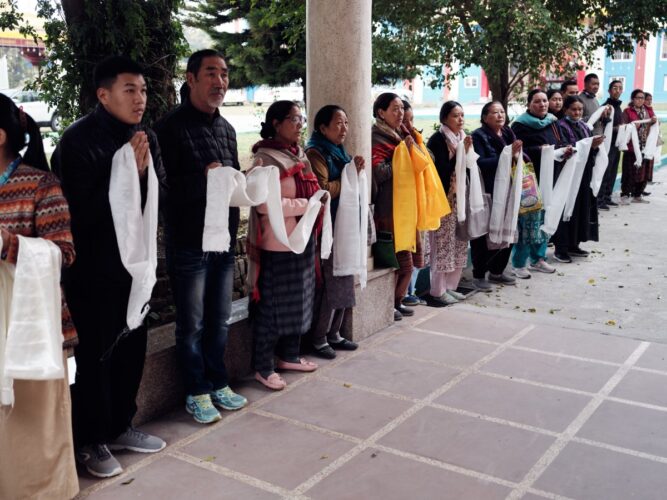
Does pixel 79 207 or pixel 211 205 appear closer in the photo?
pixel 79 207

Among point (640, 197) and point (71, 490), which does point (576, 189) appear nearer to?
point (640, 197)

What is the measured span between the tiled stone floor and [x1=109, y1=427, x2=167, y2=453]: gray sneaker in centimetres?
5

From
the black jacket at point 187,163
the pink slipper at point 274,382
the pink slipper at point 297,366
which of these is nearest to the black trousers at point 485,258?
the pink slipper at point 297,366

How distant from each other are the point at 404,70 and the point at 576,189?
9.30 feet

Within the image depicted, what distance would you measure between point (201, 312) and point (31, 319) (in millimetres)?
1249

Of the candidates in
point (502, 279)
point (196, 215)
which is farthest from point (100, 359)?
point (502, 279)

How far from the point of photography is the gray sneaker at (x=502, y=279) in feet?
24.4

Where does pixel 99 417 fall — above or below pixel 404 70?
below

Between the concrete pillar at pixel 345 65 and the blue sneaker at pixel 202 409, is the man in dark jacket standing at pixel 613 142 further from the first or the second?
the blue sneaker at pixel 202 409

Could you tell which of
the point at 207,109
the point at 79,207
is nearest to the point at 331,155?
the point at 207,109

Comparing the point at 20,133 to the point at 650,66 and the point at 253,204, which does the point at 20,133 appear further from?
the point at 650,66

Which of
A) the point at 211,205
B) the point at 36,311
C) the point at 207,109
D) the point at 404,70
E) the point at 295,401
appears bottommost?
the point at 295,401

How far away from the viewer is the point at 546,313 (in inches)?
256

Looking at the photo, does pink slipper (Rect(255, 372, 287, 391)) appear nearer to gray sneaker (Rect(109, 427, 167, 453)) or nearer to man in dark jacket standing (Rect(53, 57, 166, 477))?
gray sneaker (Rect(109, 427, 167, 453))
